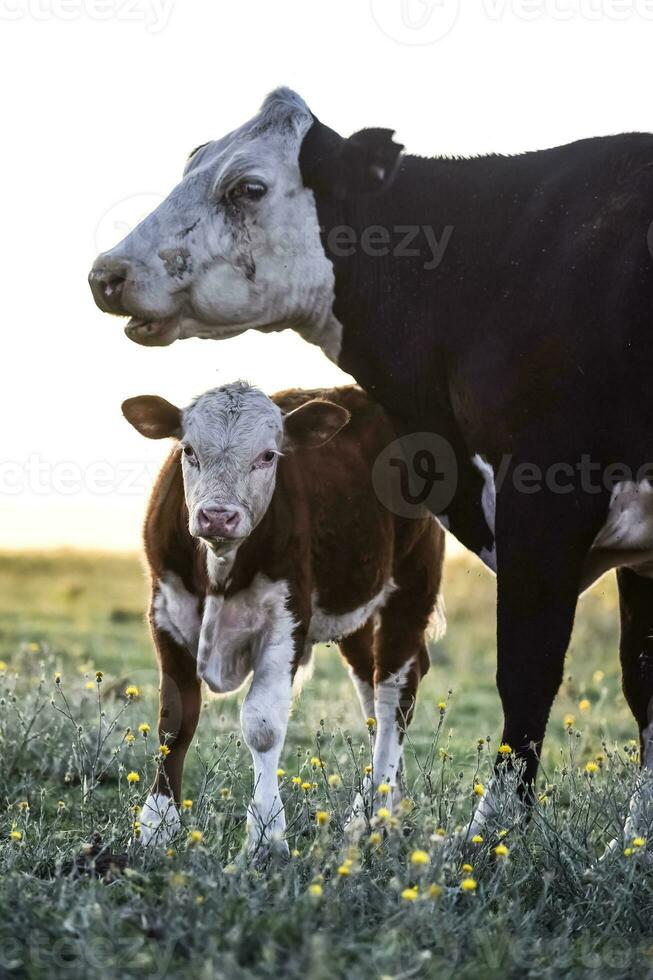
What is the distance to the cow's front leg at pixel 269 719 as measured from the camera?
499 centimetres

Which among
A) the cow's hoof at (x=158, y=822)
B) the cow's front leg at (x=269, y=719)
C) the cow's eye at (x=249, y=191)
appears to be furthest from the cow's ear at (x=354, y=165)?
the cow's hoof at (x=158, y=822)

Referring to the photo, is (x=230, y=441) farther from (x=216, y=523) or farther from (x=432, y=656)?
(x=432, y=656)

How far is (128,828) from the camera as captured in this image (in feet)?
16.3

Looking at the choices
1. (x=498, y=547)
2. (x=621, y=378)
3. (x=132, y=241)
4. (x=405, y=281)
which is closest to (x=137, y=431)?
(x=132, y=241)

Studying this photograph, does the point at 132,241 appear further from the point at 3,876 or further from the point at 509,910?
the point at 509,910

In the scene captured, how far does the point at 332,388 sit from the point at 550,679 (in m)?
2.61

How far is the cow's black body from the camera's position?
14.8ft

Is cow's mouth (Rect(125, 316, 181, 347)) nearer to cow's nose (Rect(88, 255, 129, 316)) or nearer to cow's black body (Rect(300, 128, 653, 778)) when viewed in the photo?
cow's nose (Rect(88, 255, 129, 316))

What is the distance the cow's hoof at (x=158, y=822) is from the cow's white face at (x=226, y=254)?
5.97ft

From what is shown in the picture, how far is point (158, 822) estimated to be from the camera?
5.11 m

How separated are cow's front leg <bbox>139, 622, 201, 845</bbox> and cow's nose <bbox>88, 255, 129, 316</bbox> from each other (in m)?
1.44

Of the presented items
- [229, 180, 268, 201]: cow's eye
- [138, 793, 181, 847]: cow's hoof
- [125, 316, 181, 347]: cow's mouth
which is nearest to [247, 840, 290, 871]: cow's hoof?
[138, 793, 181, 847]: cow's hoof

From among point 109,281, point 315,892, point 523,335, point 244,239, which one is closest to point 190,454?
point 109,281

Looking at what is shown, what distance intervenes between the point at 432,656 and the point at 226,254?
1005 centimetres
